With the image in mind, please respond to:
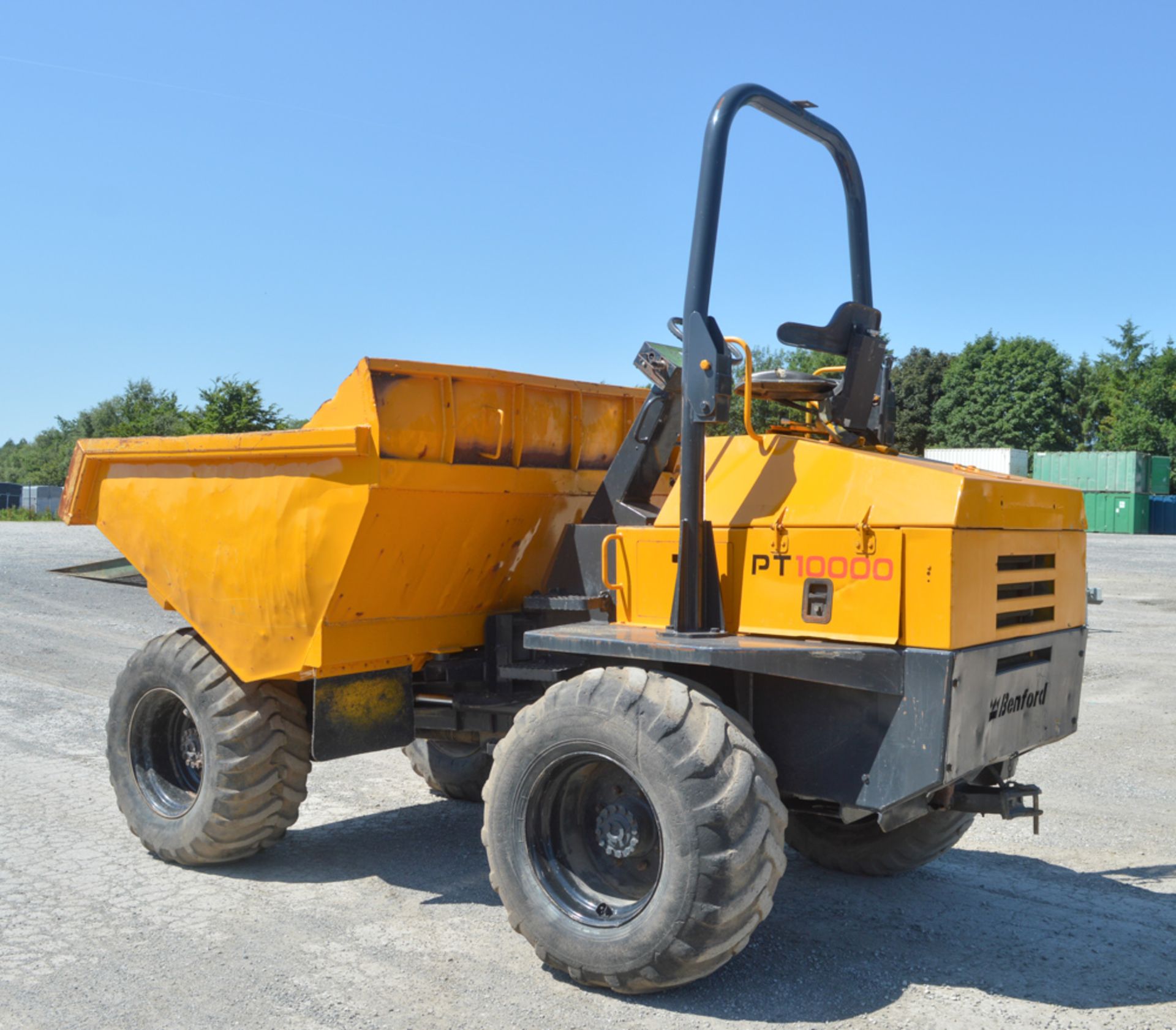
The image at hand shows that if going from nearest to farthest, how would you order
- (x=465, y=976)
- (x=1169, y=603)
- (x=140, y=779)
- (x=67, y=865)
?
(x=465, y=976)
(x=67, y=865)
(x=140, y=779)
(x=1169, y=603)

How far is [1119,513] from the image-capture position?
46.7 meters

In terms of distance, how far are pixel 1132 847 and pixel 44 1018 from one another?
5144 millimetres

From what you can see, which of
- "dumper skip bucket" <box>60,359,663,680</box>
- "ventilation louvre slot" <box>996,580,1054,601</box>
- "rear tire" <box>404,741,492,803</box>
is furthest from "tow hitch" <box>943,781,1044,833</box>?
"rear tire" <box>404,741,492,803</box>

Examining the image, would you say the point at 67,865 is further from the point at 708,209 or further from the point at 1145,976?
the point at 1145,976

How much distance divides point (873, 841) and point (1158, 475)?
49142mm

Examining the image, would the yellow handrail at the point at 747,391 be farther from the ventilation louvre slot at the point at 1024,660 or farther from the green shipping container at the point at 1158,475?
the green shipping container at the point at 1158,475

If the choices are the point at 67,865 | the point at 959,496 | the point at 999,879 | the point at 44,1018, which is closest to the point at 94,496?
the point at 67,865

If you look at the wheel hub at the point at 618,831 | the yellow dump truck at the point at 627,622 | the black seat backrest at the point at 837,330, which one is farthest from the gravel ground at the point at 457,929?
the black seat backrest at the point at 837,330

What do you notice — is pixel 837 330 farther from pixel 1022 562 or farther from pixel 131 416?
pixel 131 416

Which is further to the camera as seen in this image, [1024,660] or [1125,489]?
[1125,489]

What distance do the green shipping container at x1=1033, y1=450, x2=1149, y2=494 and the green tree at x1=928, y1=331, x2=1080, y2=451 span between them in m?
13.0

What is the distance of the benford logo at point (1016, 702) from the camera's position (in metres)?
4.16

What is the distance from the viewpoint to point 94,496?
6.26 m

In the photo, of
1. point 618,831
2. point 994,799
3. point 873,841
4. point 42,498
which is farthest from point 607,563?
point 42,498
